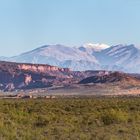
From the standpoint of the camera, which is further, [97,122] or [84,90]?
[84,90]

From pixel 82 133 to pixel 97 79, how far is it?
162335 mm

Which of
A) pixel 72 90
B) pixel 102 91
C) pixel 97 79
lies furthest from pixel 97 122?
pixel 97 79

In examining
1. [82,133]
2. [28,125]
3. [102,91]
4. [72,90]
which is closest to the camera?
[82,133]

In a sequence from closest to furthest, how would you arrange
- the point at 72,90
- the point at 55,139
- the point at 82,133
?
the point at 55,139
the point at 82,133
the point at 72,90

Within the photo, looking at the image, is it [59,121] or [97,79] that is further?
[97,79]

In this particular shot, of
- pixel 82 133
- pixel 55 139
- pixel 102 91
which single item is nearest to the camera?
pixel 55 139

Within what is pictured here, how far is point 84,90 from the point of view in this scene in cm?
15862

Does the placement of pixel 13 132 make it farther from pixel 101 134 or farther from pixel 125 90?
pixel 125 90

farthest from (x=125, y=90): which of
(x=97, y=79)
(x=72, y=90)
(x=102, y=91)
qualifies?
(x=97, y=79)

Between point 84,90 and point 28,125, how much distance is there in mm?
132010

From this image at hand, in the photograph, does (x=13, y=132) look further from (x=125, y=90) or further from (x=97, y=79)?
(x=97, y=79)

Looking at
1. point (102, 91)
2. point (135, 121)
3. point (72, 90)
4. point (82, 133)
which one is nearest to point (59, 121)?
point (135, 121)

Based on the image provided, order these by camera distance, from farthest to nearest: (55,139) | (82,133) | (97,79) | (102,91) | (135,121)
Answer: (97,79) < (102,91) < (135,121) < (82,133) < (55,139)

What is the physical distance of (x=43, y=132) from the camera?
24219 millimetres
